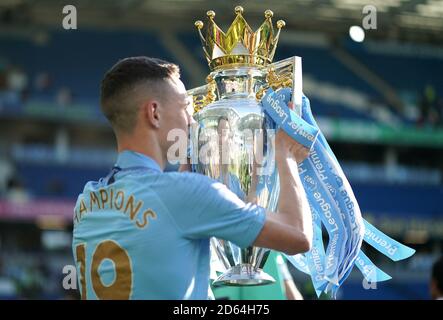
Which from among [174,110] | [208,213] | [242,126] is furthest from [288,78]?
[208,213]

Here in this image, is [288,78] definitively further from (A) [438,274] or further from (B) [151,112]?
(A) [438,274]

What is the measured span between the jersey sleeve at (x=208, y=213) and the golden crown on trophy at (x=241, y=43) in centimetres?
49

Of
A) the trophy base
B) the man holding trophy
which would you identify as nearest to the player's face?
the man holding trophy

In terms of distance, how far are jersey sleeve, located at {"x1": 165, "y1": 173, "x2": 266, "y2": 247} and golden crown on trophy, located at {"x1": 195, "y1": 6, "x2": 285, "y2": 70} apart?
0.49 metres

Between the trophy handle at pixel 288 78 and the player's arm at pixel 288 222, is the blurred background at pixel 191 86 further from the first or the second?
the player's arm at pixel 288 222

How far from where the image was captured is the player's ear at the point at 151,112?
175cm

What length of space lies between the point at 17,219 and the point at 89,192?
12542 mm

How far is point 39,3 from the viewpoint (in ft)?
47.1

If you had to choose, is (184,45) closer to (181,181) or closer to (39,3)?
(39,3)

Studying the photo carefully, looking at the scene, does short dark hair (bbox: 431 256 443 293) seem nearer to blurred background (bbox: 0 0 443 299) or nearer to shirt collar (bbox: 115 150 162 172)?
shirt collar (bbox: 115 150 162 172)

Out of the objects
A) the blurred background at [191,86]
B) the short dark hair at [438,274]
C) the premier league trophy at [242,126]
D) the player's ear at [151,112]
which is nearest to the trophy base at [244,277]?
→ the premier league trophy at [242,126]

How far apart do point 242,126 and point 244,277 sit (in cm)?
34
